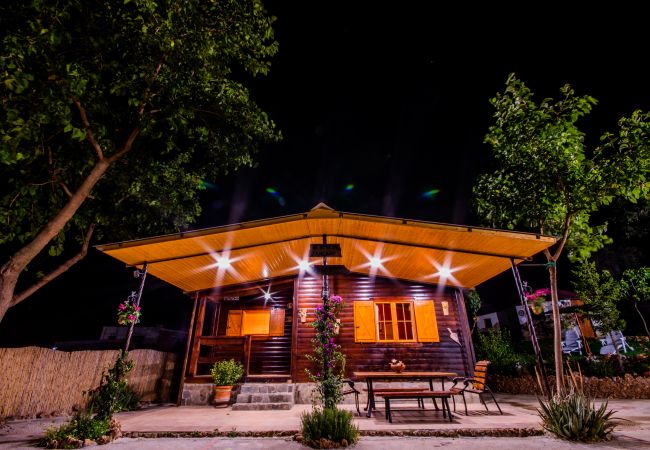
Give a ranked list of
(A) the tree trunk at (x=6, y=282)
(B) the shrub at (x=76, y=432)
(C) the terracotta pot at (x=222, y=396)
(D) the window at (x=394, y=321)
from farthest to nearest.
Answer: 1. (D) the window at (x=394, y=321)
2. (C) the terracotta pot at (x=222, y=396)
3. (A) the tree trunk at (x=6, y=282)
4. (B) the shrub at (x=76, y=432)

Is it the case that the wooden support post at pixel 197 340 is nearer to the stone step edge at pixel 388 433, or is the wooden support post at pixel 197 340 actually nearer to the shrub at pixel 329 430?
the stone step edge at pixel 388 433

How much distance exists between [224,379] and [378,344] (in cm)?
441

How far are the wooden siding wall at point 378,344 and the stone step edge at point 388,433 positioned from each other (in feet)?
12.9

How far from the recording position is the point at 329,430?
153 inches

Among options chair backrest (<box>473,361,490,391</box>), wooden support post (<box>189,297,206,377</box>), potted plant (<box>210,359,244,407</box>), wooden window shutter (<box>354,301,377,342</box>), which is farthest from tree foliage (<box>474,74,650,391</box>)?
wooden support post (<box>189,297,206,377</box>)

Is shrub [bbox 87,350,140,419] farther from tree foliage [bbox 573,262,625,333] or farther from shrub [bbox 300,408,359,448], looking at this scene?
tree foliage [bbox 573,262,625,333]

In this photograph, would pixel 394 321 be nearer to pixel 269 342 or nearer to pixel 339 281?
pixel 339 281

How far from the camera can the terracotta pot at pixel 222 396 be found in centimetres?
769

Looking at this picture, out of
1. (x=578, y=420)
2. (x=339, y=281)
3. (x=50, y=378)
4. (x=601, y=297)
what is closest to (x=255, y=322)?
(x=339, y=281)

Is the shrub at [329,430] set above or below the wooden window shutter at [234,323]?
below

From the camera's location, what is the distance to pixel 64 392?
6789mm

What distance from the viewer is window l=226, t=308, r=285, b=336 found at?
1028 cm

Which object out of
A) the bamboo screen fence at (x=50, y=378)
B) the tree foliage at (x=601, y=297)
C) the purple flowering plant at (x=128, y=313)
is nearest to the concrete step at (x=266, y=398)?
the bamboo screen fence at (x=50, y=378)

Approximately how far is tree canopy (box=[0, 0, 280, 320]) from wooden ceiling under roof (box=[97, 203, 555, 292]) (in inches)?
84.8
